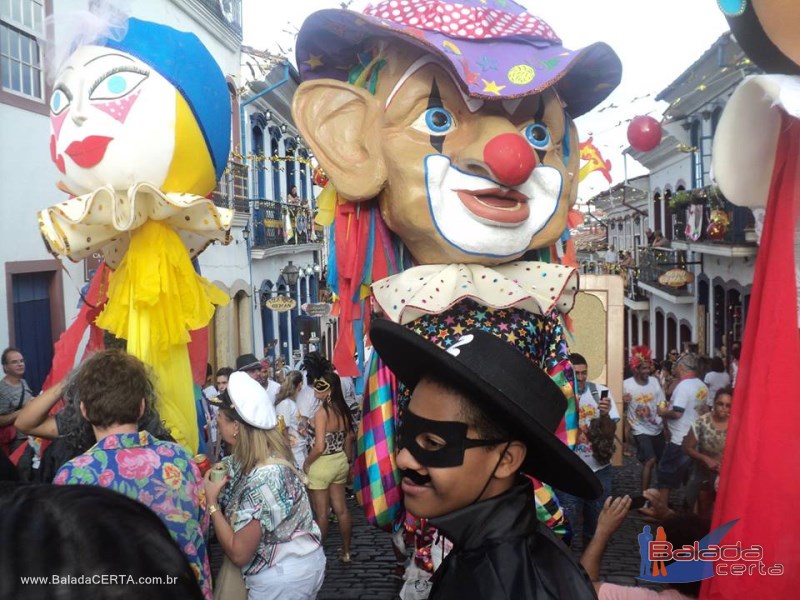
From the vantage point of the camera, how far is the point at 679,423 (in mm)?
6156

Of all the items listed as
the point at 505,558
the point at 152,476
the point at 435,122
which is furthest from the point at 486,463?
the point at 435,122

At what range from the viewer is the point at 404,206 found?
3.06 m

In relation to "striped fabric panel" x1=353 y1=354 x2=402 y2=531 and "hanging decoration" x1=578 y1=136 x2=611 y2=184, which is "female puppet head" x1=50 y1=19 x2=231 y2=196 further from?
"hanging decoration" x1=578 y1=136 x2=611 y2=184

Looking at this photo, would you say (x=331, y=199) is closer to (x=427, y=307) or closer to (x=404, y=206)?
(x=404, y=206)

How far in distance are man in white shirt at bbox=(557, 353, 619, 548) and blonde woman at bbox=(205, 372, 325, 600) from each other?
7.49 ft

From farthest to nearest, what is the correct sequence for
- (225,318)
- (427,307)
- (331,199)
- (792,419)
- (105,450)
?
(225,318) < (331,199) < (427,307) < (105,450) < (792,419)

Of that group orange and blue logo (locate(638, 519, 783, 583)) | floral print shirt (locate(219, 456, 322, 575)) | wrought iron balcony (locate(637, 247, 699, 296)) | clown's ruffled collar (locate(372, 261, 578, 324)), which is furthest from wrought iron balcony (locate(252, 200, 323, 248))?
orange and blue logo (locate(638, 519, 783, 583))

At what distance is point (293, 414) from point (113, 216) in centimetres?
364

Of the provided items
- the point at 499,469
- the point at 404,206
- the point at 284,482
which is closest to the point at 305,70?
the point at 404,206

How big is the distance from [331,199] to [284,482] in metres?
1.24

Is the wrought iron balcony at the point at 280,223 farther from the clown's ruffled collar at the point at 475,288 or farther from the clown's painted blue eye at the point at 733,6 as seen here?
the clown's painted blue eye at the point at 733,6

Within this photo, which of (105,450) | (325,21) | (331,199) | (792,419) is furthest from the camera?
(331,199)

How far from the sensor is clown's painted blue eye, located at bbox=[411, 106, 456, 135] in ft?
10.1

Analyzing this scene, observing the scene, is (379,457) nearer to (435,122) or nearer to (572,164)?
(435,122)
